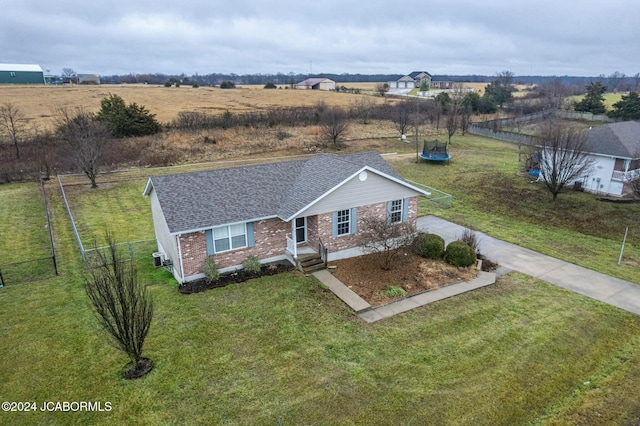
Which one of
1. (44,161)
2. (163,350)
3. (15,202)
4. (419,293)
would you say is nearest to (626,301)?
(419,293)

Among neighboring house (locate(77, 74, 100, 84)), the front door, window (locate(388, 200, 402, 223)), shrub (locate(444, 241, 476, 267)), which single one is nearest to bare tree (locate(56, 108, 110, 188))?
the front door

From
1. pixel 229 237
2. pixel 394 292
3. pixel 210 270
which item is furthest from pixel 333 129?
pixel 394 292

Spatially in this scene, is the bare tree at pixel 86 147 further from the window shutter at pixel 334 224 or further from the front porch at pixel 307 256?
the window shutter at pixel 334 224

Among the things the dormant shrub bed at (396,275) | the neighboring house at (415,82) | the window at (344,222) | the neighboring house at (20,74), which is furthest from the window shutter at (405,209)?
the neighboring house at (415,82)

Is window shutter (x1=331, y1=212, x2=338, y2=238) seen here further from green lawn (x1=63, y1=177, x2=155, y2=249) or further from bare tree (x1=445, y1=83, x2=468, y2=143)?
bare tree (x1=445, y1=83, x2=468, y2=143)

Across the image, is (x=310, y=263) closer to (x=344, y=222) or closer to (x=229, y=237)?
(x=344, y=222)

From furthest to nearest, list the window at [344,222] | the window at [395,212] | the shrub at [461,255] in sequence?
the window at [395,212], the window at [344,222], the shrub at [461,255]
